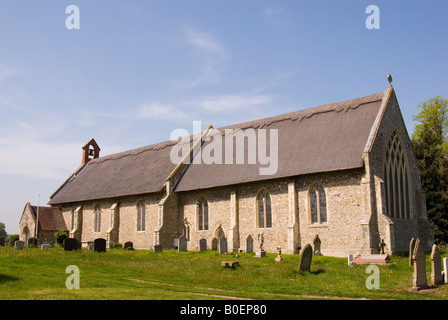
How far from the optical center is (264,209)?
29547 millimetres

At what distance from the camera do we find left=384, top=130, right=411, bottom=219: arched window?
27.0 meters

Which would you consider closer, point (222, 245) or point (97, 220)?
point (222, 245)

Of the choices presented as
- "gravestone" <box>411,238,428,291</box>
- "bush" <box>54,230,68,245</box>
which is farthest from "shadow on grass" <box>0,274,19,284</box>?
"bush" <box>54,230,68,245</box>

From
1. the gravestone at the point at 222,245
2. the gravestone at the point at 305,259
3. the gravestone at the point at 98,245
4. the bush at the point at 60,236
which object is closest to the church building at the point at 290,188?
the gravestone at the point at 222,245

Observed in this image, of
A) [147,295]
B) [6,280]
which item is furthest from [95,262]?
[147,295]

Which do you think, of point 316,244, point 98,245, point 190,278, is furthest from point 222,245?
point 190,278

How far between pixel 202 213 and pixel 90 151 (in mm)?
24845

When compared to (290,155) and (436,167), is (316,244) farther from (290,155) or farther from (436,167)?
(436,167)

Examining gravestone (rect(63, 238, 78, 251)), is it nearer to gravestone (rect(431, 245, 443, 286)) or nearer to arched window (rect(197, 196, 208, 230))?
arched window (rect(197, 196, 208, 230))

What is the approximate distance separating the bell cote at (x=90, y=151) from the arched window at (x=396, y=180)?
35.7 metres

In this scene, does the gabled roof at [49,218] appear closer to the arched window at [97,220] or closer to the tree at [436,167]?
the arched window at [97,220]

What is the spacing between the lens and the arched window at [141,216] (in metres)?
36.8
